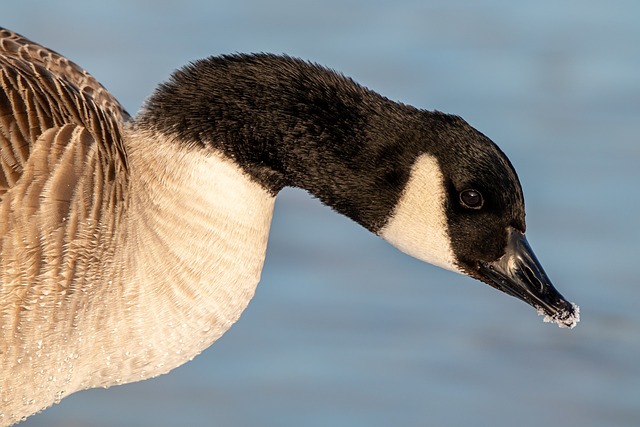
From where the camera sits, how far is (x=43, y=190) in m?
4.56

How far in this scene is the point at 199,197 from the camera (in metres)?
4.83

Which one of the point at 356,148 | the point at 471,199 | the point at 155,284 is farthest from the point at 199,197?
the point at 471,199

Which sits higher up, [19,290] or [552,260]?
[552,260]

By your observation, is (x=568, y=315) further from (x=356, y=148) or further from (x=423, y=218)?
(x=356, y=148)

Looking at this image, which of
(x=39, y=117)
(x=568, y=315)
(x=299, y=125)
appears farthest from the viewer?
(x=568, y=315)

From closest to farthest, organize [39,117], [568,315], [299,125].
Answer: [39,117] → [299,125] → [568,315]

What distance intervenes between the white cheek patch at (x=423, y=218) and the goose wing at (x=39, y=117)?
98 cm

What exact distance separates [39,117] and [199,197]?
61cm

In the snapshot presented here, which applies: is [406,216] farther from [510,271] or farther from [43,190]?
[43,190]

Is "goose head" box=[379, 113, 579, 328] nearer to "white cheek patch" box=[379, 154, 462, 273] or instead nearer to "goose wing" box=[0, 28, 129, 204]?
"white cheek patch" box=[379, 154, 462, 273]

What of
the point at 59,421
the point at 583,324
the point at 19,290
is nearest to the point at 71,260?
the point at 19,290

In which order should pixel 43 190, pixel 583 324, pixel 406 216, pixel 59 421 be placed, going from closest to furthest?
pixel 43 190 → pixel 406 216 → pixel 59 421 → pixel 583 324

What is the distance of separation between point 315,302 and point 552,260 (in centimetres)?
133

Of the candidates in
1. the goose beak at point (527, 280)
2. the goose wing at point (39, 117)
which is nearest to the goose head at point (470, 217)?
the goose beak at point (527, 280)
